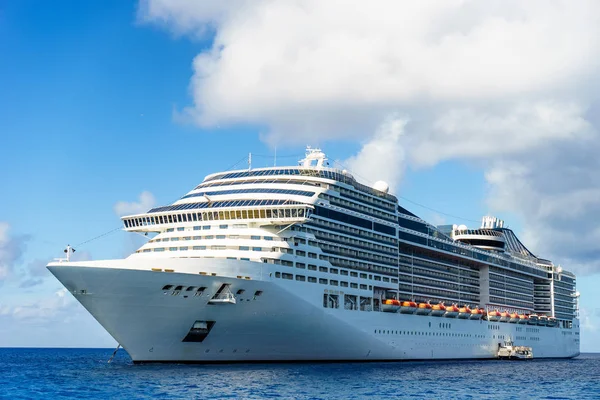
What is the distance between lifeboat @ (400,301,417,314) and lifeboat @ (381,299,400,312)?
1.15m

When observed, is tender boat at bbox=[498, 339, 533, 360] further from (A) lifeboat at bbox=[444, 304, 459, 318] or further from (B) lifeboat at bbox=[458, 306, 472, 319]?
(A) lifeboat at bbox=[444, 304, 459, 318]

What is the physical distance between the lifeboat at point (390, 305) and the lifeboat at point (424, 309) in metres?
4.65

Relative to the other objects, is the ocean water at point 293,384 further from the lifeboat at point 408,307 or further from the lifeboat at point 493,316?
the lifeboat at point 493,316

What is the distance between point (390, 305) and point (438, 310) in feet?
33.0

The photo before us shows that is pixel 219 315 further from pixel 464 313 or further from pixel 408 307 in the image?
pixel 464 313

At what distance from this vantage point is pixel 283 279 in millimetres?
52125

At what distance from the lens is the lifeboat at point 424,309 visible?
70.0 meters

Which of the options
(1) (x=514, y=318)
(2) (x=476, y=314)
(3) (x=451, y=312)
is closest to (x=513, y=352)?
(1) (x=514, y=318)

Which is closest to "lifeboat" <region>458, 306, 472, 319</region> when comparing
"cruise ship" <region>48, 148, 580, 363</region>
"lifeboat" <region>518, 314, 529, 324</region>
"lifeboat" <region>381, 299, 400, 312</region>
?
"cruise ship" <region>48, 148, 580, 363</region>

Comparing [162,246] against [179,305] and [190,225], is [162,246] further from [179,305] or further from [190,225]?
[179,305]

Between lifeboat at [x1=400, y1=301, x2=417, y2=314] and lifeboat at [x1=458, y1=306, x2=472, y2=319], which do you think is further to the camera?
lifeboat at [x1=458, y1=306, x2=472, y2=319]

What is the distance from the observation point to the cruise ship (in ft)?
154

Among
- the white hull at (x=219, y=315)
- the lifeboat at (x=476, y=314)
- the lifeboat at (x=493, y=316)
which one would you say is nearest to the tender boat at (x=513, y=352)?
the lifeboat at (x=493, y=316)

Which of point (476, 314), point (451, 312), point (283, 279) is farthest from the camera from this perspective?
point (476, 314)
